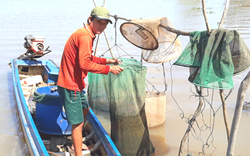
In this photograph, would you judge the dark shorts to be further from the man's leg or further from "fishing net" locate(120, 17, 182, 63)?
"fishing net" locate(120, 17, 182, 63)

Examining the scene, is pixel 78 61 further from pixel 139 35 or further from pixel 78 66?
pixel 139 35

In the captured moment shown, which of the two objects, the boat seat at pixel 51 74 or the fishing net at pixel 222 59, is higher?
the fishing net at pixel 222 59

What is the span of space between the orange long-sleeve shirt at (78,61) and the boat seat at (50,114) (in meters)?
0.87

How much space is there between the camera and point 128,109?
3.77 metres

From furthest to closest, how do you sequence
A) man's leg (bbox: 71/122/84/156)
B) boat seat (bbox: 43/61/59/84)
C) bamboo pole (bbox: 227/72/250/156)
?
boat seat (bbox: 43/61/59/84)
man's leg (bbox: 71/122/84/156)
bamboo pole (bbox: 227/72/250/156)

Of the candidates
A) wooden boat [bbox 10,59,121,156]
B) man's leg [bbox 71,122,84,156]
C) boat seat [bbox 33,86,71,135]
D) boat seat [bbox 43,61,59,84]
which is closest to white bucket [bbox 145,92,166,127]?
wooden boat [bbox 10,59,121,156]

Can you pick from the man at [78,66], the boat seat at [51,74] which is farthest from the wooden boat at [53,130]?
the boat seat at [51,74]

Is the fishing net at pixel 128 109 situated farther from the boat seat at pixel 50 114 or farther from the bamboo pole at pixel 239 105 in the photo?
the bamboo pole at pixel 239 105

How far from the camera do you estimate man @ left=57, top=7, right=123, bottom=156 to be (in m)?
2.95

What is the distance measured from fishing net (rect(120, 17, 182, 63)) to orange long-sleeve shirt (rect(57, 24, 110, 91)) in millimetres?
821

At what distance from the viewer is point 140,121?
12.6ft

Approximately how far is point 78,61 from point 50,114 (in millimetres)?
1251

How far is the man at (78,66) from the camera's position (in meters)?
2.95

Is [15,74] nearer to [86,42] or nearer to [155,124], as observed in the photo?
[155,124]
